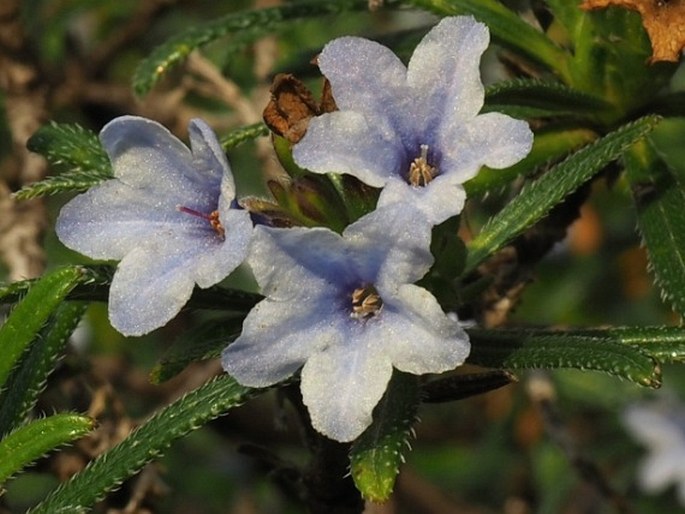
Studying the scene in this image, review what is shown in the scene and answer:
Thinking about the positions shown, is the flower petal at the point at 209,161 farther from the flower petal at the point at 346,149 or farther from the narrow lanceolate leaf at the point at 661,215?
the narrow lanceolate leaf at the point at 661,215

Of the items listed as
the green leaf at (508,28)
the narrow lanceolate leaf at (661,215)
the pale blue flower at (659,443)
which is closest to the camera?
the narrow lanceolate leaf at (661,215)

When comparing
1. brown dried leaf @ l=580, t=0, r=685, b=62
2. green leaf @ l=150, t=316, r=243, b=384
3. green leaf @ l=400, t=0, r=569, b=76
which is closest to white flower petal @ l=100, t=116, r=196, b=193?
green leaf @ l=150, t=316, r=243, b=384

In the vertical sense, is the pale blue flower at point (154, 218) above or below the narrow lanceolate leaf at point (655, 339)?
above

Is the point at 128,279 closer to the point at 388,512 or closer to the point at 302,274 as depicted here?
the point at 302,274

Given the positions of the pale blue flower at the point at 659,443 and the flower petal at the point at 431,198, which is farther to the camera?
the pale blue flower at the point at 659,443

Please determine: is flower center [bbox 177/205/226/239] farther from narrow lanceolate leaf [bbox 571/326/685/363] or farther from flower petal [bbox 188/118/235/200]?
narrow lanceolate leaf [bbox 571/326/685/363]

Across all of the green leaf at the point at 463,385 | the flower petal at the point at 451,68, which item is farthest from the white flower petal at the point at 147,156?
the green leaf at the point at 463,385

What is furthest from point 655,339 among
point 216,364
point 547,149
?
point 216,364
